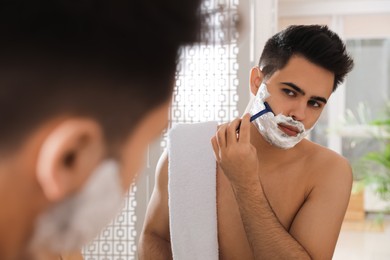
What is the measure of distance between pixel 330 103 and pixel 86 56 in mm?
5602

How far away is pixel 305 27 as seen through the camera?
1191 mm

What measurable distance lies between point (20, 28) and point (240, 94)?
1.13m

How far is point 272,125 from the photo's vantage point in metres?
1.16

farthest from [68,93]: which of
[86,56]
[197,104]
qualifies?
[197,104]

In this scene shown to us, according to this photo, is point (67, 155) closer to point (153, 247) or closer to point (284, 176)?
point (153, 247)

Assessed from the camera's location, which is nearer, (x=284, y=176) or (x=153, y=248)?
(x=153, y=248)

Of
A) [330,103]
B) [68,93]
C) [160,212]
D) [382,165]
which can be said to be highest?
[68,93]

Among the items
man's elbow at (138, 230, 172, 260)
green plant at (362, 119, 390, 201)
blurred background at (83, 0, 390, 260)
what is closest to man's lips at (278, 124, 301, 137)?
blurred background at (83, 0, 390, 260)

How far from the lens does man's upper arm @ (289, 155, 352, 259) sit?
1.12 metres

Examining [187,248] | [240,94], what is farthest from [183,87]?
[187,248]

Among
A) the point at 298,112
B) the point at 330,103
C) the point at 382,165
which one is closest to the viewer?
the point at 298,112

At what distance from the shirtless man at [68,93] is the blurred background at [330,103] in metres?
0.04

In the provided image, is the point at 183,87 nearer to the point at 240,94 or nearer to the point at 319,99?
the point at 240,94

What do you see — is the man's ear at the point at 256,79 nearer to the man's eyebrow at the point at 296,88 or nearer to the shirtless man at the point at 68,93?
the man's eyebrow at the point at 296,88
